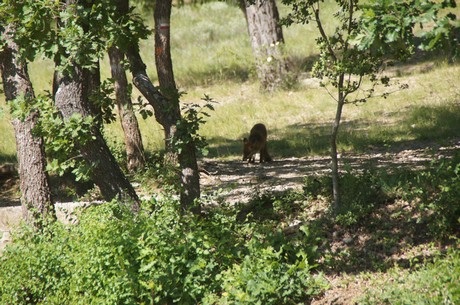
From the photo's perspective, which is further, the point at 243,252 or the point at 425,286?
the point at 243,252

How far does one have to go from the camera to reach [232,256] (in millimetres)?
7316

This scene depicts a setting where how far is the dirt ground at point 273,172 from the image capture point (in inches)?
400

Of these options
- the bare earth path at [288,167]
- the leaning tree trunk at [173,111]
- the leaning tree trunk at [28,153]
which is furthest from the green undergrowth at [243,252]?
the bare earth path at [288,167]

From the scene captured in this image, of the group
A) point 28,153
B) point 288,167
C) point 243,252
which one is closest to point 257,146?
point 288,167

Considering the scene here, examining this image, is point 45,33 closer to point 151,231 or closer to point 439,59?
point 151,231

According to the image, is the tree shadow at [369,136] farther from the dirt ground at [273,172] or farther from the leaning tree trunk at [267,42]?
the leaning tree trunk at [267,42]

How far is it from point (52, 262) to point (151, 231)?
1.34 meters

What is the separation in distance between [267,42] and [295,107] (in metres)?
2.72

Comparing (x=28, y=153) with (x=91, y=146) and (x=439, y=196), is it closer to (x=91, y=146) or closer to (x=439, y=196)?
(x=91, y=146)

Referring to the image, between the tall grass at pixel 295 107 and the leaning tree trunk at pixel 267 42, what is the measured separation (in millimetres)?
594

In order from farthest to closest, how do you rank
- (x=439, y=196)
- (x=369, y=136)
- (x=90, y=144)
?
(x=369, y=136), (x=90, y=144), (x=439, y=196)

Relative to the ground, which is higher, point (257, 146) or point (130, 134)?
point (130, 134)

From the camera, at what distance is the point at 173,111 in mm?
8539

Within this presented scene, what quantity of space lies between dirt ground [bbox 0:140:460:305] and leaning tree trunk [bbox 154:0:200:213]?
1.34ft
